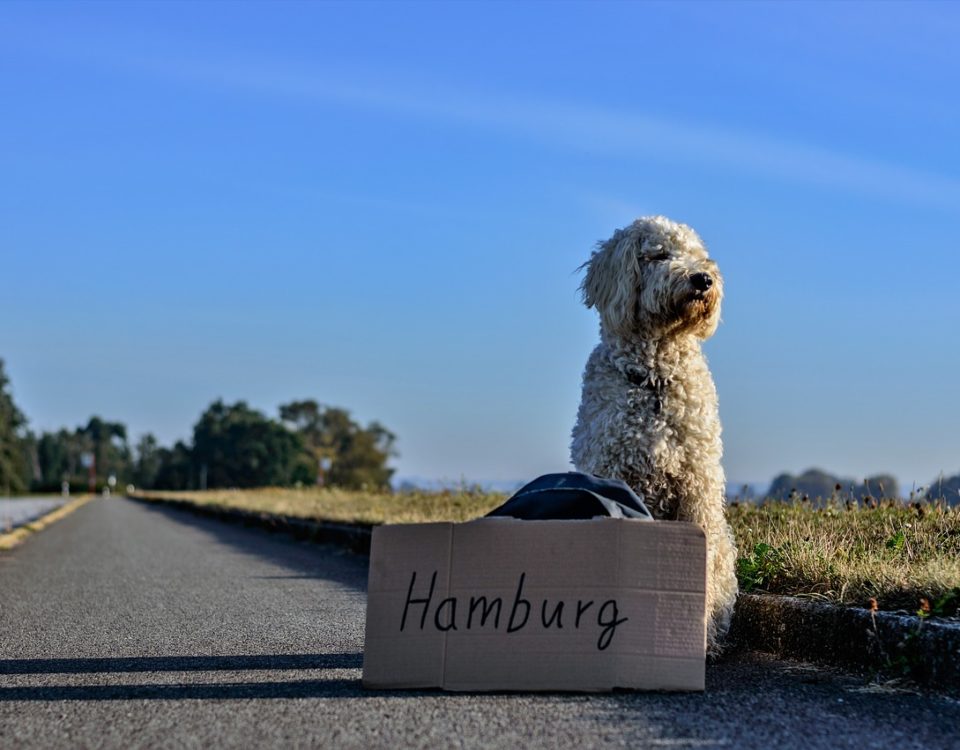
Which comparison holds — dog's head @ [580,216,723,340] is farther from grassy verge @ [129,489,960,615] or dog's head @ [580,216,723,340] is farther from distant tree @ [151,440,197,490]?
distant tree @ [151,440,197,490]

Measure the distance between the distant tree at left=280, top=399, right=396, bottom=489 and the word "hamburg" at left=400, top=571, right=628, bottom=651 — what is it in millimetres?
88595

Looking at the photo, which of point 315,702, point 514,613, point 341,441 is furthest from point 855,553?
point 341,441

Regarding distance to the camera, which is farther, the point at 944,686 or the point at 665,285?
the point at 665,285

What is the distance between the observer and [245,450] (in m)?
116

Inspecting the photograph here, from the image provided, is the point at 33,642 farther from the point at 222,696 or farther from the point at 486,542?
the point at 486,542

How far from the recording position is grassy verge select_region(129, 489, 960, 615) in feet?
17.0

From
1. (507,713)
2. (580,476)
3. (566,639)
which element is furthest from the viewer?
(580,476)

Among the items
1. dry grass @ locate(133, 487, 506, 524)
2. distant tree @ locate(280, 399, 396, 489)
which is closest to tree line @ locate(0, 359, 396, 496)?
distant tree @ locate(280, 399, 396, 489)

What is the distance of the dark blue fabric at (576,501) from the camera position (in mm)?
4664

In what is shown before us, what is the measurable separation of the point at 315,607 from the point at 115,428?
612 ft

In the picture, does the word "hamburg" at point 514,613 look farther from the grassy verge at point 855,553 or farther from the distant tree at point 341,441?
the distant tree at point 341,441

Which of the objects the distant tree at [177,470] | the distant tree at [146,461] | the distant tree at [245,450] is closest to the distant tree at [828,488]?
the distant tree at [245,450]

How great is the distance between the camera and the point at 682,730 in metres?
3.92

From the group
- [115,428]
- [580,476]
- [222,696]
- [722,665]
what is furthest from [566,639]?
[115,428]
